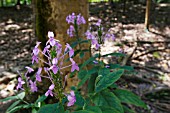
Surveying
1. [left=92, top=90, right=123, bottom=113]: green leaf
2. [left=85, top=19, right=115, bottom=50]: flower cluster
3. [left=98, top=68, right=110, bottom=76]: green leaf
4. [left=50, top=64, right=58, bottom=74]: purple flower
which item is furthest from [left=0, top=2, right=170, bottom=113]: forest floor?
[left=50, top=64, right=58, bottom=74]: purple flower

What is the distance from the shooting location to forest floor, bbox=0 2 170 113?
354 centimetres

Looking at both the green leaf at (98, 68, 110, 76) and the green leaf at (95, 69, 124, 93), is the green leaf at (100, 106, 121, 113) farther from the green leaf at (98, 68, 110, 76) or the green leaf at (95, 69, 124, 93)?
the green leaf at (98, 68, 110, 76)

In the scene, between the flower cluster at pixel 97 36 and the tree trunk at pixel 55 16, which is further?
the tree trunk at pixel 55 16

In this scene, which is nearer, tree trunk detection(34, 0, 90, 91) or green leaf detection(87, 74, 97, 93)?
green leaf detection(87, 74, 97, 93)

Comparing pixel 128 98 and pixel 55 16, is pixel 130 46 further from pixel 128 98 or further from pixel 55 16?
pixel 128 98

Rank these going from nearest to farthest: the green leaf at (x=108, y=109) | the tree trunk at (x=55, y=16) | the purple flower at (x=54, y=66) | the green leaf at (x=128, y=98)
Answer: the purple flower at (x=54, y=66)
the green leaf at (x=108, y=109)
the green leaf at (x=128, y=98)
the tree trunk at (x=55, y=16)

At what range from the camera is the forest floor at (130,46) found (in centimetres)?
354

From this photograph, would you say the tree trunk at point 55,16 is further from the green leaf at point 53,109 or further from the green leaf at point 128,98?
the green leaf at point 53,109

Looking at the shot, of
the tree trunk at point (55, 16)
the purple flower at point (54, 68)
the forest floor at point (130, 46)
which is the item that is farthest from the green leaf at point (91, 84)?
the forest floor at point (130, 46)

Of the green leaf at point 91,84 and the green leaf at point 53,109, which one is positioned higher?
the green leaf at point 53,109

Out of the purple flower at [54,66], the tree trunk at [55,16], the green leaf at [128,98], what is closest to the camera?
the purple flower at [54,66]

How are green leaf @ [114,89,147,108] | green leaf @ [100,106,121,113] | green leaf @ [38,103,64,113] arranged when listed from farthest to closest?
1. green leaf @ [114,89,147,108]
2. green leaf @ [100,106,121,113]
3. green leaf @ [38,103,64,113]

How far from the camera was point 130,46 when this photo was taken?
5.16 m

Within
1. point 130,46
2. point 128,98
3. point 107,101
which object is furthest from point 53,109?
point 130,46
